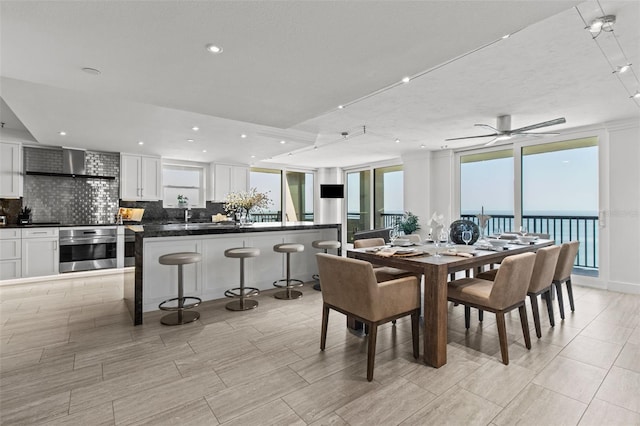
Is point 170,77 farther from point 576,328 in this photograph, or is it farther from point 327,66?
point 576,328

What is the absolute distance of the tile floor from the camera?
1.78m

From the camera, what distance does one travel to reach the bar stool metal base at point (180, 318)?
3.19 m

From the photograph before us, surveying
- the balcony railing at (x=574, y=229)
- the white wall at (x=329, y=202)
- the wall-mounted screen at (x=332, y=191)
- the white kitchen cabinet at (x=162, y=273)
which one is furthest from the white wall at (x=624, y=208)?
the white wall at (x=329, y=202)

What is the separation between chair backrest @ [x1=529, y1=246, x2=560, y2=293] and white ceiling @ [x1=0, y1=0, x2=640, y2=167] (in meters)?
1.67

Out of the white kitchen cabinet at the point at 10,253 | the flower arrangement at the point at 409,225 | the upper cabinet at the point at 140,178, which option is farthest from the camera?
the flower arrangement at the point at 409,225

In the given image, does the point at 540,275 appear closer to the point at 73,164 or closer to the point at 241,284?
the point at 241,284

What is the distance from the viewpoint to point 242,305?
363 centimetres

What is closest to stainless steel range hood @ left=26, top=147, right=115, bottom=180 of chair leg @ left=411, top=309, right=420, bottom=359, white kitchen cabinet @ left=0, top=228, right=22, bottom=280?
white kitchen cabinet @ left=0, top=228, right=22, bottom=280

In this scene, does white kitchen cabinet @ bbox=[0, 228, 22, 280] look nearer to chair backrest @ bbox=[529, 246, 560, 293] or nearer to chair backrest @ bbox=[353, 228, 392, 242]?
chair backrest @ bbox=[353, 228, 392, 242]

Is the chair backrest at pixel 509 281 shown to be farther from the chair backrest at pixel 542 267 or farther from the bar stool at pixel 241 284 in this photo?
the bar stool at pixel 241 284

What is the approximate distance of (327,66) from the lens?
239cm

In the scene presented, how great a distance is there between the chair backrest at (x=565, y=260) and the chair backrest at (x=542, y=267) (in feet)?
1.50

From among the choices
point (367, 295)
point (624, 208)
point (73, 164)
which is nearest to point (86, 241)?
point (73, 164)

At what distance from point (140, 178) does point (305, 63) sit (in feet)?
17.8
